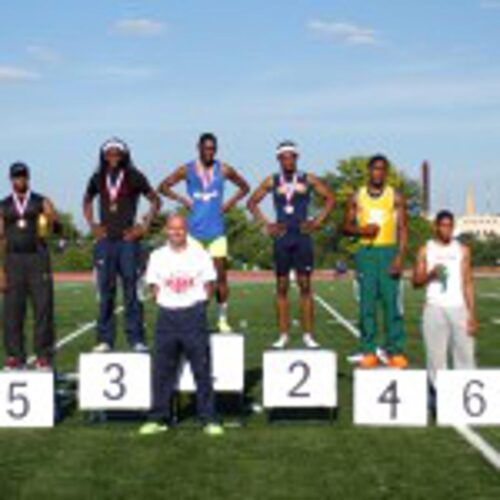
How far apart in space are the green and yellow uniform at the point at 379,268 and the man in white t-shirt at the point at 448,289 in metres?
1.28

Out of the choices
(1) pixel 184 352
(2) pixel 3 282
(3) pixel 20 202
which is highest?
(3) pixel 20 202

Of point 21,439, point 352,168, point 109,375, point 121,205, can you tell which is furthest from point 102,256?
point 352,168

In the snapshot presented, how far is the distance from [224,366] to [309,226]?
79.6 inches

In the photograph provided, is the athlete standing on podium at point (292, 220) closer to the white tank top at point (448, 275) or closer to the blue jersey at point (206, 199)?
the blue jersey at point (206, 199)

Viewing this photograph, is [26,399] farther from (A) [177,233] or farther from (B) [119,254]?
(B) [119,254]

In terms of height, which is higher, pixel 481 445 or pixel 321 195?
pixel 321 195

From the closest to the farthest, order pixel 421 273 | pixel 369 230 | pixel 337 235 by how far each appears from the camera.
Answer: pixel 421 273 → pixel 369 230 → pixel 337 235

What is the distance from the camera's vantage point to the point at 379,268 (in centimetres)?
1132

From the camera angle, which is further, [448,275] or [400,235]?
[400,235]

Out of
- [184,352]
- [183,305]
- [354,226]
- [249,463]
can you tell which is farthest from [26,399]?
[354,226]

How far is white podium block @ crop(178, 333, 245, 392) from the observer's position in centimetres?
994

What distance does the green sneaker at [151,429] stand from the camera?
8961 mm

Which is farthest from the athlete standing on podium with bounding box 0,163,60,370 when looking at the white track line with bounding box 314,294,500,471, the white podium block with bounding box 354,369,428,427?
the white track line with bounding box 314,294,500,471

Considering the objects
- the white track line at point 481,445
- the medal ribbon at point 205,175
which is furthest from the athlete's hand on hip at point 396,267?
the white track line at point 481,445
